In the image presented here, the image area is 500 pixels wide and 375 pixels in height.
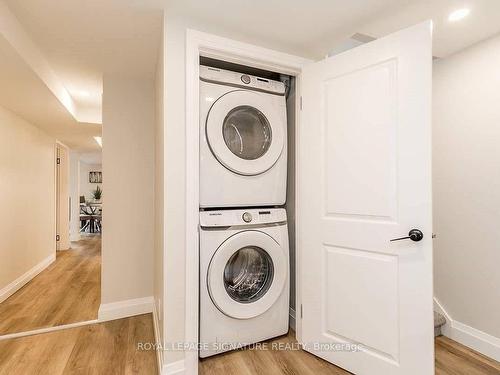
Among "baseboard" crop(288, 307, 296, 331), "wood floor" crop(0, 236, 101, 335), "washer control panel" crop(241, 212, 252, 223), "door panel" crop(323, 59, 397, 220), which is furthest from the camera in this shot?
"wood floor" crop(0, 236, 101, 335)

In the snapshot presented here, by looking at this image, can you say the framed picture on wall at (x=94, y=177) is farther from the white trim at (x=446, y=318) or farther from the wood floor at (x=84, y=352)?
the white trim at (x=446, y=318)

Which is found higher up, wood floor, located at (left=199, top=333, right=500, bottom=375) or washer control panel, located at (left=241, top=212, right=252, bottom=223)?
washer control panel, located at (left=241, top=212, right=252, bottom=223)

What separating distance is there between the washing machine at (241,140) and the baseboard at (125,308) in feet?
4.38

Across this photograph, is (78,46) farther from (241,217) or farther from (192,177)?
(241,217)

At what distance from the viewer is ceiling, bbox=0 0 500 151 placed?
4.92 ft

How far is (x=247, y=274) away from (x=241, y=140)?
99 cm

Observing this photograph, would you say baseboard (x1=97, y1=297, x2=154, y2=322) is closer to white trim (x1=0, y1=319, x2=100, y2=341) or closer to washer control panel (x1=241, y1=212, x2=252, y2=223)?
white trim (x1=0, y1=319, x2=100, y2=341)

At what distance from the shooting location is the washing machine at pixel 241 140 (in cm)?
173

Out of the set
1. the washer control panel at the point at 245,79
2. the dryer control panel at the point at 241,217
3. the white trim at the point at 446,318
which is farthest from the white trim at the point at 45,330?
the white trim at the point at 446,318

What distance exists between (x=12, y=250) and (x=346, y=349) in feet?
11.3

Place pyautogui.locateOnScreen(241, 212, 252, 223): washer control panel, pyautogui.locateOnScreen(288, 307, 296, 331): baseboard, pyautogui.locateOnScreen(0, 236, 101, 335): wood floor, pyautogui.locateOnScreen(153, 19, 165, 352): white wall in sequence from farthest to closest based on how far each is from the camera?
pyautogui.locateOnScreen(0, 236, 101, 335): wood floor → pyautogui.locateOnScreen(288, 307, 296, 331): baseboard → pyautogui.locateOnScreen(241, 212, 252, 223): washer control panel → pyautogui.locateOnScreen(153, 19, 165, 352): white wall

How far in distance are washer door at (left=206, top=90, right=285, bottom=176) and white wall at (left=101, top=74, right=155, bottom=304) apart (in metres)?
1.00

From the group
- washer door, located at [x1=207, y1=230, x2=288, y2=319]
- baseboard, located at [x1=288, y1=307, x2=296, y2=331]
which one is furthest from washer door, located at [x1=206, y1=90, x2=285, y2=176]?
baseboard, located at [x1=288, y1=307, x2=296, y2=331]

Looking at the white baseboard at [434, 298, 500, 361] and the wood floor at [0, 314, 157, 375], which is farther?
the white baseboard at [434, 298, 500, 361]
